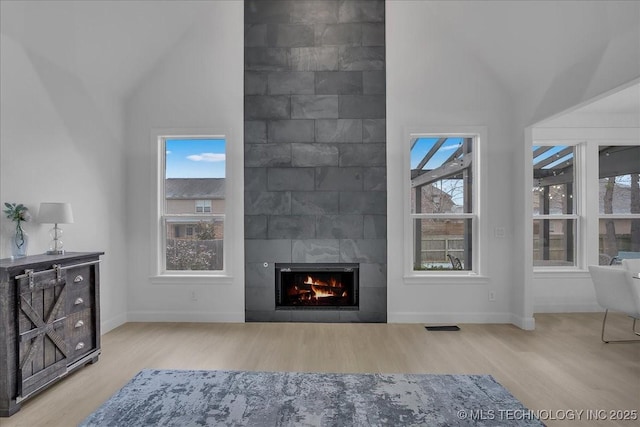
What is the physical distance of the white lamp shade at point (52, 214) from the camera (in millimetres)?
3250

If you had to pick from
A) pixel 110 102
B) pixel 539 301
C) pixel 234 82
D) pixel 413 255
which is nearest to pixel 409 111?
pixel 413 255

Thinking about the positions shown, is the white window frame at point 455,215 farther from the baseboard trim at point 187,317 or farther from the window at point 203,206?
the window at point 203,206

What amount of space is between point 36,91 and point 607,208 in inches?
272

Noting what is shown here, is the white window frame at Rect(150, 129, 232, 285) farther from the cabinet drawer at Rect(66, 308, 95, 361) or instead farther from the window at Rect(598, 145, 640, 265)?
the window at Rect(598, 145, 640, 265)

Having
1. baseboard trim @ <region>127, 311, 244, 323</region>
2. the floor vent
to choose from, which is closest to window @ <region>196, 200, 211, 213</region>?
baseboard trim @ <region>127, 311, 244, 323</region>

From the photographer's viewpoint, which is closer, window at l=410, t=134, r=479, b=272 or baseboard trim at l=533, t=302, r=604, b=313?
window at l=410, t=134, r=479, b=272

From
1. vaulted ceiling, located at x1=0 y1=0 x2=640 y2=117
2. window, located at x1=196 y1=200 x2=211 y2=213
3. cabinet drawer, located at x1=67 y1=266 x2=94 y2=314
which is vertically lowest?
cabinet drawer, located at x1=67 y1=266 x2=94 y2=314

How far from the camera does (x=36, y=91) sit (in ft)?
11.1

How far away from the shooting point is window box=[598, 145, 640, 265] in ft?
17.7

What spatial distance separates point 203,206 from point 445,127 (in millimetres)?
3188

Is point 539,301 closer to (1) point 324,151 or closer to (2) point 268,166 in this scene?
(1) point 324,151

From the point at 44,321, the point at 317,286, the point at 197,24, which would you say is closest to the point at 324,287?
the point at 317,286

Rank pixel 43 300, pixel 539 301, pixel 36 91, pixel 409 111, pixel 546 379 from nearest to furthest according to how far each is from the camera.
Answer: pixel 43 300 → pixel 546 379 → pixel 36 91 → pixel 409 111 → pixel 539 301

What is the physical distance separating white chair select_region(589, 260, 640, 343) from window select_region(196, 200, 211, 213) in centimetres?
444
